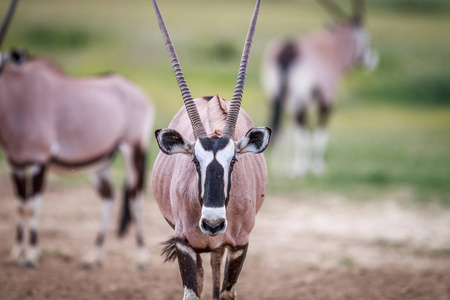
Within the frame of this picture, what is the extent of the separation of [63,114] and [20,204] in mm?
1224

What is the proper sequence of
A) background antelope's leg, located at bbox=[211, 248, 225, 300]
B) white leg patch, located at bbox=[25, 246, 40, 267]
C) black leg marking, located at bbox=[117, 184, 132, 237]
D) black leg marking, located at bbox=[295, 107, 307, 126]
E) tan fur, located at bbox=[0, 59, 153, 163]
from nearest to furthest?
background antelope's leg, located at bbox=[211, 248, 225, 300]
white leg patch, located at bbox=[25, 246, 40, 267]
tan fur, located at bbox=[0, 59, 153, 163]
black leg marking, located at bbox=[117, 184, 132, 237]
black leg marking, located at bbox=[295, 107, 307, 126]

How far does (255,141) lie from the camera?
4.81 metres

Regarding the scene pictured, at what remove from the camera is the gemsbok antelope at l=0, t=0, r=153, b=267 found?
793 cm

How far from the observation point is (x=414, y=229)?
10.1 meters

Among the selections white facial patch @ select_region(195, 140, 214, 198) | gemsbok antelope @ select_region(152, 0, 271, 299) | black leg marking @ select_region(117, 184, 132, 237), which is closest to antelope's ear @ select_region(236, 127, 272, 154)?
gemsbok antelope @ select_region(152, 0, 271, 299)

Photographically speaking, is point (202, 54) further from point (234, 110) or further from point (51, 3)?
point (234, 110)

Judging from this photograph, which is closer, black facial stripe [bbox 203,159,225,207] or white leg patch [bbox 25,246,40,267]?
black facial stripe [bbox 203,159,225,207]

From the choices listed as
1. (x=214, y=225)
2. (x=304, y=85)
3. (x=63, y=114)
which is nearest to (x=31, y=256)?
(x=63, y=114)

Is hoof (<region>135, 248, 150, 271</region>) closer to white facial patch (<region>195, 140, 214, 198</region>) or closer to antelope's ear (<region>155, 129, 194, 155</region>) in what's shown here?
antelope's ear (<region>155, 129, 194, 155</region>)

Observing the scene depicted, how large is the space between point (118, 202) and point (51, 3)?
26196 millimetres

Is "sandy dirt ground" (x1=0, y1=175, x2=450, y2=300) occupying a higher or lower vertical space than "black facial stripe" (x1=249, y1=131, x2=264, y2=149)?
lower

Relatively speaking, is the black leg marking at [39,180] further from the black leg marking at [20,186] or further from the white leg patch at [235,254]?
the white leg patch at [235,254]

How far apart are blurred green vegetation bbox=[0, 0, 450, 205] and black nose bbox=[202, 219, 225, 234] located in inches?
377

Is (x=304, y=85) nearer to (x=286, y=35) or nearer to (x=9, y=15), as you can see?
(x=9, y=15)
